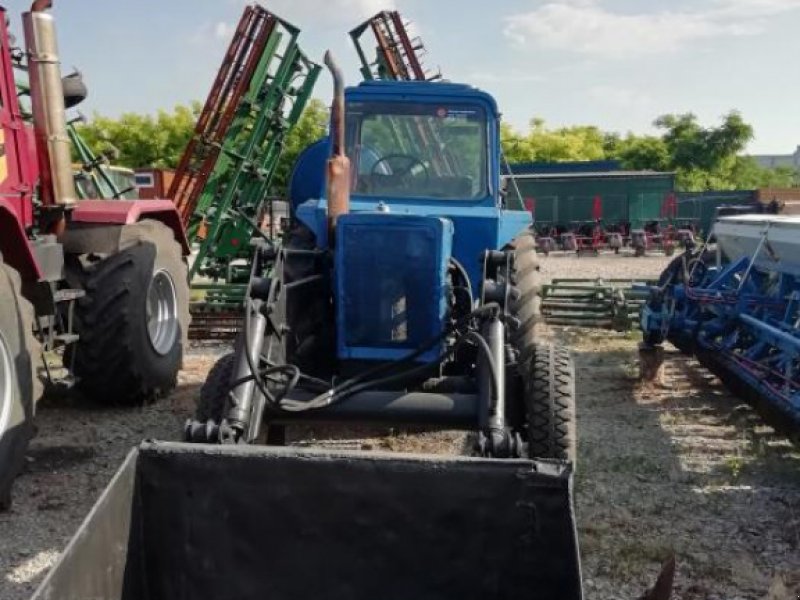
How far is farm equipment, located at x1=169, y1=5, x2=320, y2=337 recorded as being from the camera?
9727 mm

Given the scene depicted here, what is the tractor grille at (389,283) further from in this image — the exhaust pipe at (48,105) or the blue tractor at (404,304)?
the exhaust pipe at (48,105)

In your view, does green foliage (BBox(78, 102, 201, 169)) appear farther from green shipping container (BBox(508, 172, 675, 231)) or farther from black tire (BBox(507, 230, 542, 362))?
black tire (BBox(507, 230, 542, 362))

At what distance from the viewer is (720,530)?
410 cm

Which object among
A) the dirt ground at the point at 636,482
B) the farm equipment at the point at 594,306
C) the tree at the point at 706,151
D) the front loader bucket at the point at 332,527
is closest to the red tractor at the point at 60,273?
the dirt ground at the point at 636,482

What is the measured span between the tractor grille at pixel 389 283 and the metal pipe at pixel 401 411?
1.40 feet

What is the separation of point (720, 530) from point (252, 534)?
2.44 metres

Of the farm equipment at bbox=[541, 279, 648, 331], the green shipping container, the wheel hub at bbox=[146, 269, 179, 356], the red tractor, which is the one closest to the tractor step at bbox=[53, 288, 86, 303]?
the red tractor

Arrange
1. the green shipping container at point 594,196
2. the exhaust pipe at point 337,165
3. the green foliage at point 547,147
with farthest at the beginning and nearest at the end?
the green foliage at point 547,147
the green shipping container at point 594,196
the exhaust pipe at point 337,165

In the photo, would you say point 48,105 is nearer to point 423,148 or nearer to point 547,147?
point 423,148

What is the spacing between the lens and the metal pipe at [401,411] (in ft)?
12.5

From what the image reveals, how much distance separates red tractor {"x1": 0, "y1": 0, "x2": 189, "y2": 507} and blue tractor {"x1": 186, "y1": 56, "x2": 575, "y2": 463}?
38.3 inches

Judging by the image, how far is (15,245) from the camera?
14.9ft

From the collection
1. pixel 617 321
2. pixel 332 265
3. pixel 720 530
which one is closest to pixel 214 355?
pixel 332 265

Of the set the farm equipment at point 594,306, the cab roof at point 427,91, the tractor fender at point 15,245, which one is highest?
the cab roof at point 427,91
